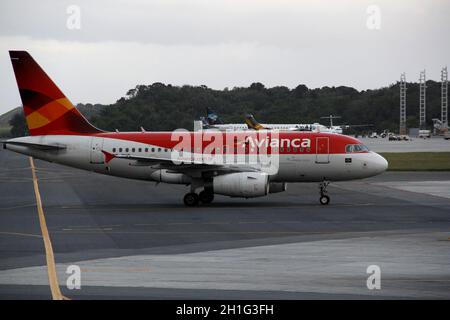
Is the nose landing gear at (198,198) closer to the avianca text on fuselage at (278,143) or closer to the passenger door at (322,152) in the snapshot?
the avianca text on fuselage at (278,143)

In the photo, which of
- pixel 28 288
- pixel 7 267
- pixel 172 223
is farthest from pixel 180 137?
pixel 28 288

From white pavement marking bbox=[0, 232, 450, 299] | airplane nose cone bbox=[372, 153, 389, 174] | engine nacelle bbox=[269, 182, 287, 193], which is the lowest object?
white pavement marking bbox=[0, 232, 450, 299]

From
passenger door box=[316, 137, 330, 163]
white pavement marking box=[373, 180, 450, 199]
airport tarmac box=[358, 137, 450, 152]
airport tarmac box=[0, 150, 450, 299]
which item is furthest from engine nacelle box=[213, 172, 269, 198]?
airport tarmac box=[358, 137, 450, 152]

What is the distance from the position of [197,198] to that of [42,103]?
30.3 feet

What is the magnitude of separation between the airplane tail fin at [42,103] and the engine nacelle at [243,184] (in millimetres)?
8290

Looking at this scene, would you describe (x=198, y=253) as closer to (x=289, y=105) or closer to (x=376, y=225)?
(x=376, y=225)

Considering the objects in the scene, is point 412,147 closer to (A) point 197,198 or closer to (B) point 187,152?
(B) point 187,152

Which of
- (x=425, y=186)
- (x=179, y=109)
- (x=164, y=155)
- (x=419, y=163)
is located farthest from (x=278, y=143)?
(x=179, y=109)

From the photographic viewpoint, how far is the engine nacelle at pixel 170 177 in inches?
1582

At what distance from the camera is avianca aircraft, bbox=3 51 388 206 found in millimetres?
39406

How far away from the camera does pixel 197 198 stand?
131ft

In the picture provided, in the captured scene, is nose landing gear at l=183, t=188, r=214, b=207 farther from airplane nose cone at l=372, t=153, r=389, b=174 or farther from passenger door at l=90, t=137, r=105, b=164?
airplane nose cone at l=372, t=153, r=389, b=174

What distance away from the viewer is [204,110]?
156 meters

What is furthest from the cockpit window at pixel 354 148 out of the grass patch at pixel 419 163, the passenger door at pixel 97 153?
the grass patch at pixel 419 163
